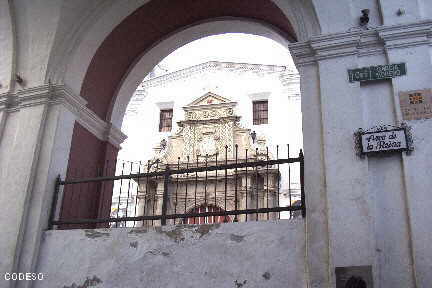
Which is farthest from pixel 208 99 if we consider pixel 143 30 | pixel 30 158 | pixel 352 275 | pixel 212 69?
pixel 352 275

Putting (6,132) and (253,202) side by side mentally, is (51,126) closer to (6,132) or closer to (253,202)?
(6,132)

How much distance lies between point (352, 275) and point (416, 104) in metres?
1.83

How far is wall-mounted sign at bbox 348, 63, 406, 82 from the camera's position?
482 centimetres

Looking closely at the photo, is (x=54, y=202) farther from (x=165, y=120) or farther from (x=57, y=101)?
(x=165, y=120)

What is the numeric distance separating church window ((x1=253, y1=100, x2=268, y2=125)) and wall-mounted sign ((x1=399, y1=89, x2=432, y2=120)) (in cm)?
1080

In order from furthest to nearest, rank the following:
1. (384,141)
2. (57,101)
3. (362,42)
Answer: (57,101)
(362,42)
(384,141)

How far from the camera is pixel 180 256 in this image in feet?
16.3

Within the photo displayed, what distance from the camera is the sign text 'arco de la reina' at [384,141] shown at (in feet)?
14.7

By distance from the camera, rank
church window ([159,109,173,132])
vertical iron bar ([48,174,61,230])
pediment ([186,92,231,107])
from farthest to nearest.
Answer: church window ([159,109,173,132]) < pediment ([186,92,231,107]) < vertical iron bar ([48,174,61,230])

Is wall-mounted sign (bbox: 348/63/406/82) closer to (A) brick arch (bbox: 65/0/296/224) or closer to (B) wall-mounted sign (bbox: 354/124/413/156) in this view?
(B) wall-mounted sign (bbox: 354/124/413/156)

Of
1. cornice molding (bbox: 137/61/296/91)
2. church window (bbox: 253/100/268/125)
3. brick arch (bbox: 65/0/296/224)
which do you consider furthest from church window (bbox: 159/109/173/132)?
brick arch (bbox: 65/0/296/224)

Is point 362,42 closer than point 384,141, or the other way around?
point 384,141

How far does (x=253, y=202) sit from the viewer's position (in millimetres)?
13211

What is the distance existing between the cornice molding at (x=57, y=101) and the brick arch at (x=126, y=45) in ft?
0.49
